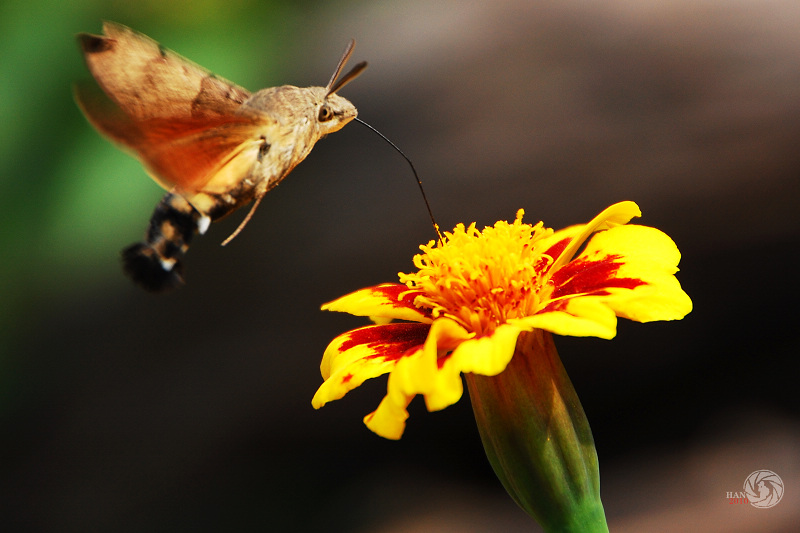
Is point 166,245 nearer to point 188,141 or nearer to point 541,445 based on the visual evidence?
point 188,141

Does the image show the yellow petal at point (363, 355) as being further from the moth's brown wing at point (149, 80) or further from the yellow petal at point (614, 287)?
the moth's brown wing at point (149, 80)

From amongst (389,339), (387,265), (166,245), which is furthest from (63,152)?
(389,339)

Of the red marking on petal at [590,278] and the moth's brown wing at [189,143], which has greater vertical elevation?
the moth's brown wing at [189,143]

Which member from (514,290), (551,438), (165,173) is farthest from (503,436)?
(165,173)

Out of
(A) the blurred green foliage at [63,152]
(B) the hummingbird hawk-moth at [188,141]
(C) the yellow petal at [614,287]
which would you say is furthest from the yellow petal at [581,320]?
(A) the blurred green foliage at [63,152]

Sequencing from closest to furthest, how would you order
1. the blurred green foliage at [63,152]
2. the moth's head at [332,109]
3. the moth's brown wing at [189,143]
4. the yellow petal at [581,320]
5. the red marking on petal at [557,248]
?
the yellow petal at [581,320]
the moth's brown wing at [189,143]
the moth's head at [332,109]
the red marking on petal at [557,248]
the blurred green foliage at [63,152]

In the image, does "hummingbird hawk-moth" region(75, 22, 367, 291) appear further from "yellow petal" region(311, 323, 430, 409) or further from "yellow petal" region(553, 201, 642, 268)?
"yellow petal" region(553, 201, 642, 268)
